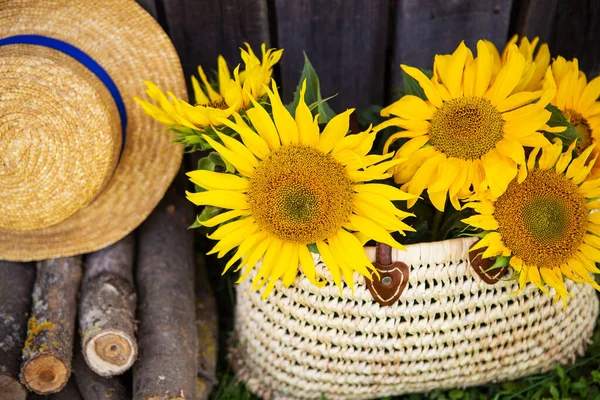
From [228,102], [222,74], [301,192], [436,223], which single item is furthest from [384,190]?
[222,74]

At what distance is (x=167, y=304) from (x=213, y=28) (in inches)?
29.3

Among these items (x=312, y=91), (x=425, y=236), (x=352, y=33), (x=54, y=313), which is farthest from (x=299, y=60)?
(x=54, y=313)

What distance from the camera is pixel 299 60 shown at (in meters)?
1.73

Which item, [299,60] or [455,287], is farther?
[299,60]

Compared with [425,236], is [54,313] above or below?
below

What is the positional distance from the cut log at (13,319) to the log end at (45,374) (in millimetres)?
38

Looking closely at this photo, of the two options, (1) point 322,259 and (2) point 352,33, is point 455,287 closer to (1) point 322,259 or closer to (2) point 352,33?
(1) point 322,259

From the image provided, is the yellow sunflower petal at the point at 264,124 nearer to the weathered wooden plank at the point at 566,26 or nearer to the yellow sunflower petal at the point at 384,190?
the yellow sunflower petal at the point at 384,190

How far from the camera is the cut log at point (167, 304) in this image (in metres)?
1.43

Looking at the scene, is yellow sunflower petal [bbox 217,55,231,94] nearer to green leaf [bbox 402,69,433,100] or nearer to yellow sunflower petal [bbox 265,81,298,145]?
yellow sunflower petal [bbox 265,81,298,145]

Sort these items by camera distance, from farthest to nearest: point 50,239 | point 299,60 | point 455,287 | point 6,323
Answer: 1. point 299,60
2. point 50,239
3. point 6,323
4. point 455,287

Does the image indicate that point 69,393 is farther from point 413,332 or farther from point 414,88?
point 414,88

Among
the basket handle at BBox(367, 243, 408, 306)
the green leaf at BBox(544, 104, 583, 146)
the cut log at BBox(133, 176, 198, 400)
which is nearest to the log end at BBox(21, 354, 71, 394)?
the cut log at BBox(133, 176, 198, 400)

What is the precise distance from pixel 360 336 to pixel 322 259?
11.0 inches
